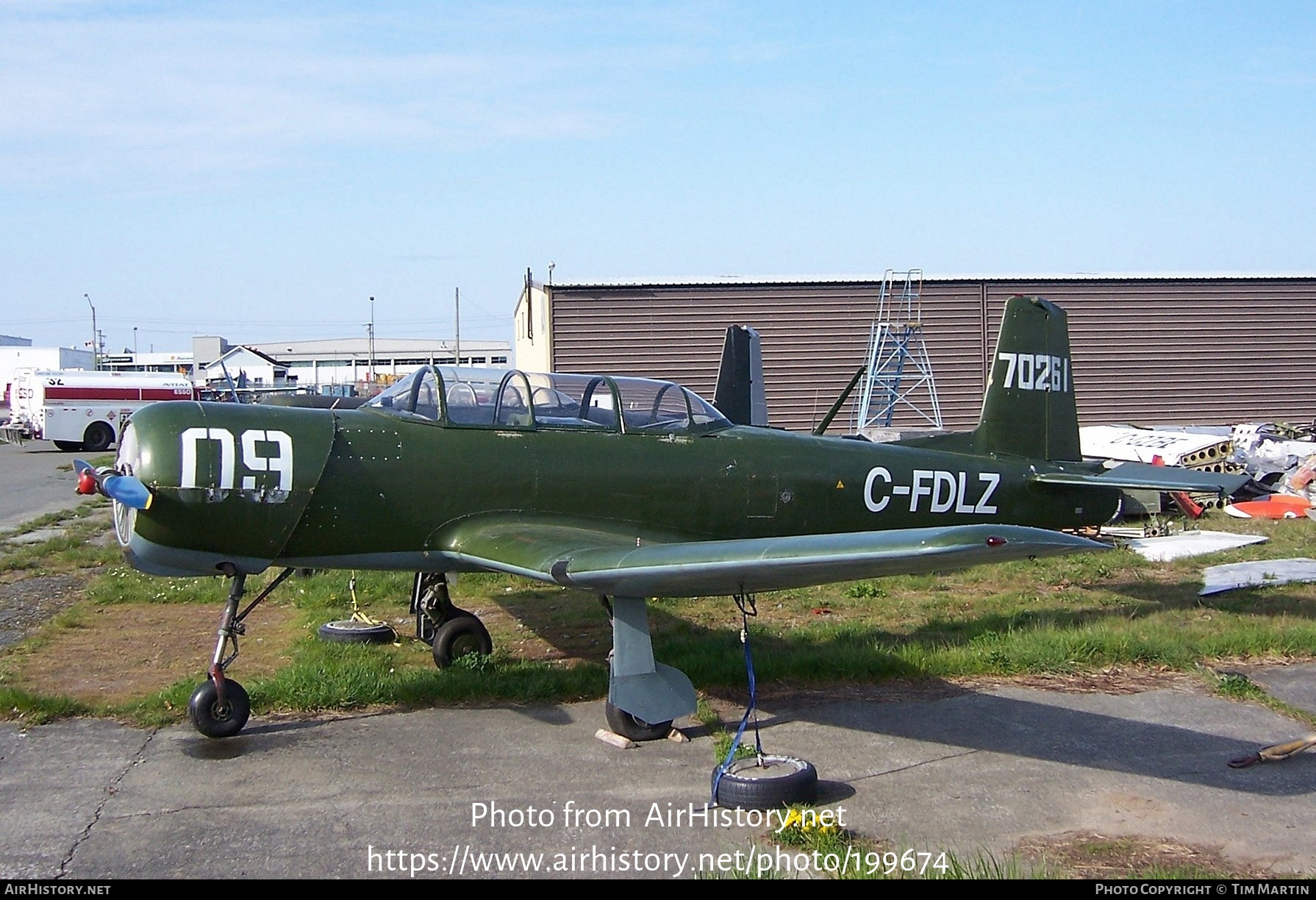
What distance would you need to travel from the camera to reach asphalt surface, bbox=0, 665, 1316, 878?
167 inches

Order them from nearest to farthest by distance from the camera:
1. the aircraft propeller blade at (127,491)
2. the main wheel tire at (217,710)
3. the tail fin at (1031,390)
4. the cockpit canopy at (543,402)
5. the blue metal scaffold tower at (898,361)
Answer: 1. the aircraft propeller blade at (127,491)
2. the main wheel tire at (217,710)
3. the cockpit canopy at (543,402)
4. the tail fin at (1031,390)
5. the blue metal scaffold tower at (898,361)

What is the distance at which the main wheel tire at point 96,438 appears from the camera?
36.2 metres

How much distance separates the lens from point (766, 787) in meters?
4.67

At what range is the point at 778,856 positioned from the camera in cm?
420

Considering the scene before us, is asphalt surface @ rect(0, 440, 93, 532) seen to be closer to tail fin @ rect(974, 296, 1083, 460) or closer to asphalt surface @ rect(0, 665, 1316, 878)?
asphalt surface @ rect(0, 665, 1316, 878)

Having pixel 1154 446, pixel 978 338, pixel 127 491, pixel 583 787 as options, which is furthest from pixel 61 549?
pixel 978 338

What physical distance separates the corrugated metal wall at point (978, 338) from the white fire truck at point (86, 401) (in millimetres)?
17373

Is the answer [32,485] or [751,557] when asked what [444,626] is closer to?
[751,557]

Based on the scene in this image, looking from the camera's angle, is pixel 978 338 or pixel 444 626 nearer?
pixel 444 626

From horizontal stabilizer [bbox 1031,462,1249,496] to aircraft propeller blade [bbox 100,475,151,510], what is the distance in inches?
258

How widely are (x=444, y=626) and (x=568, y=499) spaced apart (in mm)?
1394

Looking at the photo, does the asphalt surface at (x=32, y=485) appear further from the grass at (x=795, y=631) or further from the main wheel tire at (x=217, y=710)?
the main wheel tire at (x=217, y=710)

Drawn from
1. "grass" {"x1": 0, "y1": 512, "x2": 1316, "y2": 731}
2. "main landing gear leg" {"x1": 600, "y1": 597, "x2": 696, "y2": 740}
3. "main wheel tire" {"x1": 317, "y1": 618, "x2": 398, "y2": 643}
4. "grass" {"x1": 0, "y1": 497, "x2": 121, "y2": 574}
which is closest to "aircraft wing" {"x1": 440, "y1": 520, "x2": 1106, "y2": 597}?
"main landing gear leg" {"x1": 600, "y1": 597, "x2": 696, "y2": 740}

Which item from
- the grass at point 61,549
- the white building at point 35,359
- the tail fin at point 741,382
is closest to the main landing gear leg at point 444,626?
the grass at point 61,549
